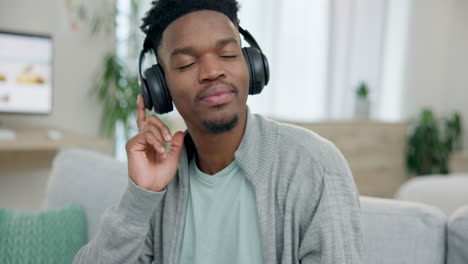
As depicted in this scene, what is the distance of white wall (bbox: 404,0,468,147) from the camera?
5434 mm

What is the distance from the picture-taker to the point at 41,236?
1.39m

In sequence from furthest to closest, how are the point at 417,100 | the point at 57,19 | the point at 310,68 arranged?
the point at 417,100 → the point at 310,68 → the point at 57,19

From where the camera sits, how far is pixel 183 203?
111cm

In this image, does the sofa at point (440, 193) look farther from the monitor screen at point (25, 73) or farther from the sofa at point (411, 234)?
the monitor screen at point (25, 73)

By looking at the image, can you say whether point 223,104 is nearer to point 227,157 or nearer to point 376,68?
point 227,157

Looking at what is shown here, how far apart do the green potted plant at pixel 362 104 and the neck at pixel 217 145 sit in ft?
12.1

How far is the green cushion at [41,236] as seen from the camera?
1360mm

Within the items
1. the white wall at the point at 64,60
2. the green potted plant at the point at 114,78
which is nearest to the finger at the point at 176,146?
the green potted plant at the point at 114,78

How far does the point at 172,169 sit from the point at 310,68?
3.79m

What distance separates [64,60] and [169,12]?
8.33 ft

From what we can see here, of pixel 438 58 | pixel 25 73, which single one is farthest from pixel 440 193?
pixel 438 58

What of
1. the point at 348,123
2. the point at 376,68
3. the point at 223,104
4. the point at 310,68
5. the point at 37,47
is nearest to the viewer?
the point at 223,104

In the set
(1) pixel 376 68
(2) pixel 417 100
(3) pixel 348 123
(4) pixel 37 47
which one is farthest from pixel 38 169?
(2) pixel 417 100

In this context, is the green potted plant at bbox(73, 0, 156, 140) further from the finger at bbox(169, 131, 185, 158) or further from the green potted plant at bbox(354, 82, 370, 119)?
the finger at bbox(169, 131, 185, 158)
